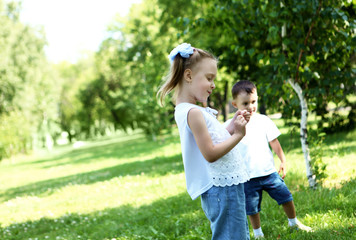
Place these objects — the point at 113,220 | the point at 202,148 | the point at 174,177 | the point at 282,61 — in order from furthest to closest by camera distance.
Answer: the point at 174,177, the point at 113,220, the point at 282,61, the point at 202,148

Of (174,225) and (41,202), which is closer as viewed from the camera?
(174,225)

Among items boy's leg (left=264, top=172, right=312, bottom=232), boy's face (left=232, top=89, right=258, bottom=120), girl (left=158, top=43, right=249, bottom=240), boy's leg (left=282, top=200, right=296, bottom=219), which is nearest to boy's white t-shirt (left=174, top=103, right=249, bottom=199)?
girl (left=158, top=43, right=249, bottom=240)

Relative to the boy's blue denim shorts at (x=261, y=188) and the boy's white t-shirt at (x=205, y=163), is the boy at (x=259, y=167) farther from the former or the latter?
the boy's white t-shirt at (x=205, y=163)

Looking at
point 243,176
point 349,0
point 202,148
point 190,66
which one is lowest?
point 243,176

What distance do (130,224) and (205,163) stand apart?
355 cm

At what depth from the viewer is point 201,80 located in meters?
2.39

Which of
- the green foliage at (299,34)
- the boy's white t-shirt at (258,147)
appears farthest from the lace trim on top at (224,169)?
the green foliage at (299,34)

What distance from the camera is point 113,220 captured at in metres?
6.06

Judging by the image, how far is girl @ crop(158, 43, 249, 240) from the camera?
2260 mm

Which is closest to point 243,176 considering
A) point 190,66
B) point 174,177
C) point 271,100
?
point 190,66

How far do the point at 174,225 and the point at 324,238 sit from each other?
85.7 inches

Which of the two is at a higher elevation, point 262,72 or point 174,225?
point 262,72

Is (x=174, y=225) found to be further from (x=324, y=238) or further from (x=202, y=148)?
(x=202, y=148)

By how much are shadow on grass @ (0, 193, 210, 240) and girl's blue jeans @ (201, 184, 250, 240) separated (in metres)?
1.79
